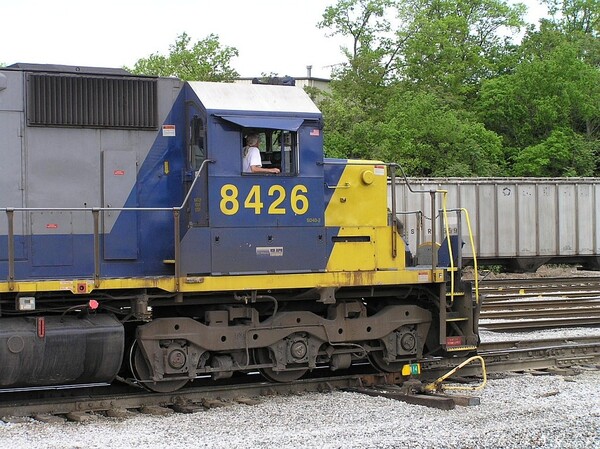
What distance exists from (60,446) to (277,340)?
2.90 m

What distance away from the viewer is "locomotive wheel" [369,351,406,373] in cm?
987

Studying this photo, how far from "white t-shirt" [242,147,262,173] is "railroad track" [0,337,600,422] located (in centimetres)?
252

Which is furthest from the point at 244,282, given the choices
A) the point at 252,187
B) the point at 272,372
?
the point at 272,372

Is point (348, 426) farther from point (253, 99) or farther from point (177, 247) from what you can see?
point (253, 99)

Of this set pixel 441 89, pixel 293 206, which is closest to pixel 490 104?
pixel 441 89

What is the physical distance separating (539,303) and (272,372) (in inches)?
362

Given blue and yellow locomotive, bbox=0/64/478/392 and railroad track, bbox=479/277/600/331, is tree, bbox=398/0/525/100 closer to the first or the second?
railroad track, bbox=479/277/600/331

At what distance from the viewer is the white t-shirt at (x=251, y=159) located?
8.68m

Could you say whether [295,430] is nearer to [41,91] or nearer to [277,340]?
[277,340]

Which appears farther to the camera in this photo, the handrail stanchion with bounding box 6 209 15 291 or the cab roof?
the cab roof

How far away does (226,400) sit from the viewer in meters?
8.88

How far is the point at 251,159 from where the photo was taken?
8688 millimetres

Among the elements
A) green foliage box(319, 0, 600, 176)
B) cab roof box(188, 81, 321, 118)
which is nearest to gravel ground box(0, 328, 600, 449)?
cab roof box(188, 81, 321, 118)

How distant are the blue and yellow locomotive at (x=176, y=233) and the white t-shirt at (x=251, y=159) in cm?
10
